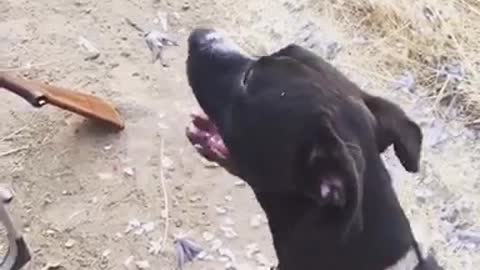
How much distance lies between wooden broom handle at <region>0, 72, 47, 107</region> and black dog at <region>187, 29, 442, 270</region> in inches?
31.2

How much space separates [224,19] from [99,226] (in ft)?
3.14

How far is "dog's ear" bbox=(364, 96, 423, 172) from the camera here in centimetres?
263

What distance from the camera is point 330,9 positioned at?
4062mm

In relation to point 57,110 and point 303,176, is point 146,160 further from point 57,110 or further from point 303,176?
point 303,176

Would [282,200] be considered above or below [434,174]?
above

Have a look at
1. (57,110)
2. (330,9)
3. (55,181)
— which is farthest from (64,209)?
(330,9)

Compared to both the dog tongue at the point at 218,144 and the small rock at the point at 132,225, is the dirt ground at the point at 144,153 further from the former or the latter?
the dog tongue at the point at 218,144

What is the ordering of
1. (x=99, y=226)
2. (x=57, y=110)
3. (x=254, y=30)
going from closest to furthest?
(x=99, y=226)
(x=57, y=110)
(x=254, y=30)

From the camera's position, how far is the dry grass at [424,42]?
3.83 metres

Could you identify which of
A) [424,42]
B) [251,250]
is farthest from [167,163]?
[424,42]

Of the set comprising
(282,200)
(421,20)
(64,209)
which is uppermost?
(282,200)

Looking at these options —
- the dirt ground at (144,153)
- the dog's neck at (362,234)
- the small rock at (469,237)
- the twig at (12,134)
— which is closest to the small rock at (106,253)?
the dirt ground at (144,153)

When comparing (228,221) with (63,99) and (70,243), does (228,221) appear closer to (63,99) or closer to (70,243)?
(70,243)

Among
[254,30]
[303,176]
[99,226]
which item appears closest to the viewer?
[303,176]
